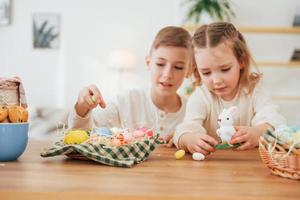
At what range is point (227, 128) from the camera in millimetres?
1006

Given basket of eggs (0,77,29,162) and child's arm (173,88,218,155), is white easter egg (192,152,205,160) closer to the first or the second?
child's arm (173,88,218,155)

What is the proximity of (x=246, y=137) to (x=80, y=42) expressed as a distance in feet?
13.3

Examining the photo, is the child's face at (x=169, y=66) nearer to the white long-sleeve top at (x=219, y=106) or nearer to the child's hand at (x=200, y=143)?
the white long-sleeve top at (x=219, y=106)

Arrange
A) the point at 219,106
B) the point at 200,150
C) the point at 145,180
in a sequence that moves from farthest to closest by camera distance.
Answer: the point at 219,106, the point at 200,150, the point at 145,180

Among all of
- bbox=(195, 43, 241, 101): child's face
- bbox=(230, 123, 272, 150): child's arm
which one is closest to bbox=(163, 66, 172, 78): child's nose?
bbox=(195, 43, 241, 101): child's face

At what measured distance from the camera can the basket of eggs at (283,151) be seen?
27.3 inches

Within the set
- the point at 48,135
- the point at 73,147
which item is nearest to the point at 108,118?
the point at 73,147

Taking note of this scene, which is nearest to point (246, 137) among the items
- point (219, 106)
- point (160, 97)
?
point (219, 106)

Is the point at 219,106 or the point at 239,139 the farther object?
the point at 219,106

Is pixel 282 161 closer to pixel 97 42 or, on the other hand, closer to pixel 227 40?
pixel 227 40

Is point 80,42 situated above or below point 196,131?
above

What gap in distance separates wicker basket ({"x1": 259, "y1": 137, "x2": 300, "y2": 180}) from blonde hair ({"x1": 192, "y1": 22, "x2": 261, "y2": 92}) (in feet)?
1.92

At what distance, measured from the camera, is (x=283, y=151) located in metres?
0.71

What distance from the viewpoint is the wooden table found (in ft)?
1.83
